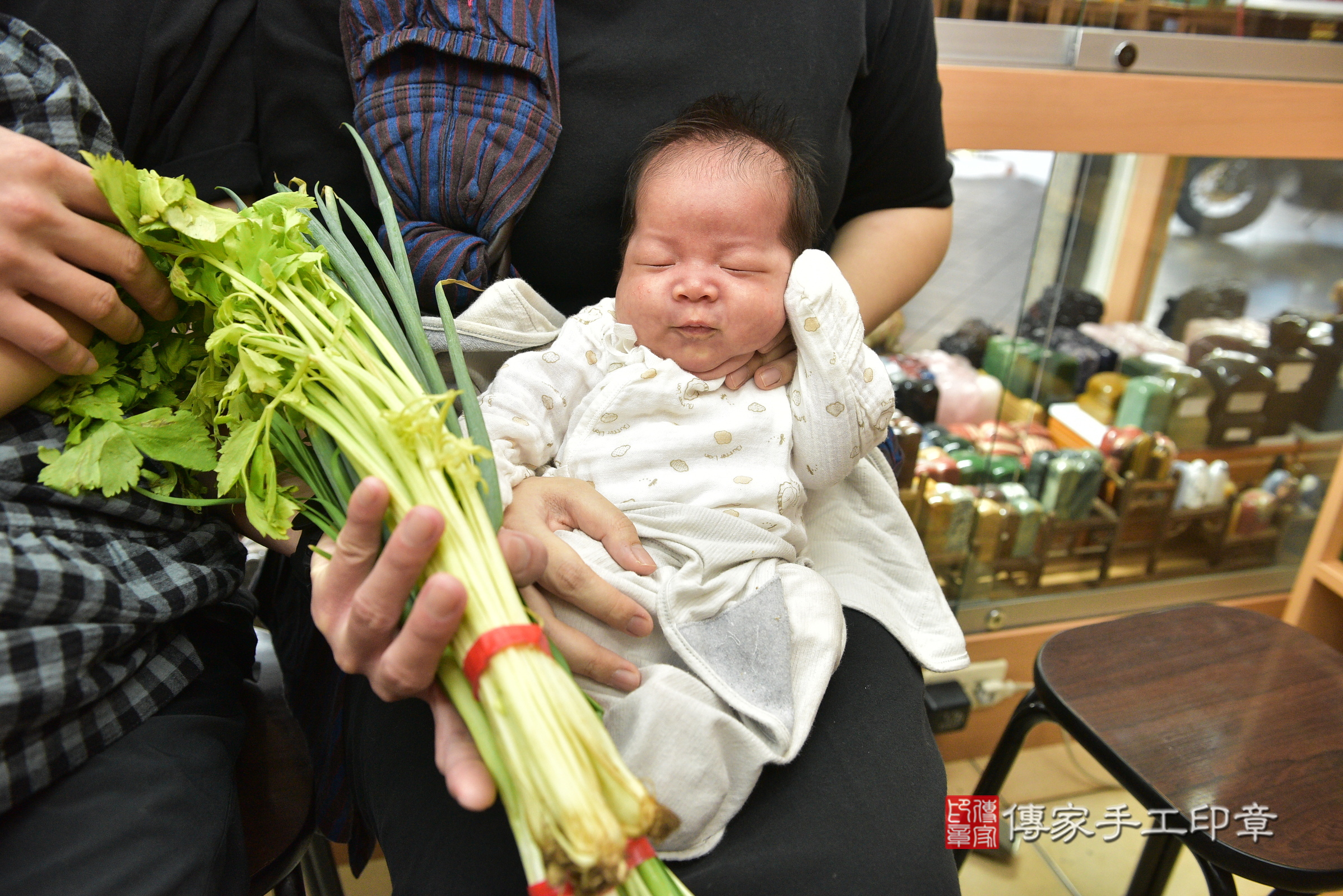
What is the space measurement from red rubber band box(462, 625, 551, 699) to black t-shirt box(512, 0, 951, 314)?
64cm

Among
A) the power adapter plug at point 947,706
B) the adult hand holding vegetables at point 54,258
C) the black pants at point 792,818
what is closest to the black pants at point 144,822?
the black pants at point 792,818

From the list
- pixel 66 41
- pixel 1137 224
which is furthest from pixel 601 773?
pixel 1137 224

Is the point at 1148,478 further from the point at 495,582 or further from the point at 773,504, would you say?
the point at 495,582

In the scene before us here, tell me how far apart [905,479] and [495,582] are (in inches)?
55.9

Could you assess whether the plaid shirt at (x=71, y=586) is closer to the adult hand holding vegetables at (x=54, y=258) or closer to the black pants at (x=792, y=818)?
the adult hand holding vegetables at (x=54, y=258)

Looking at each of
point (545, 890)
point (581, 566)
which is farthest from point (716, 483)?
point (545, 890)

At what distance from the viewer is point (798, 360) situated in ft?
3.41

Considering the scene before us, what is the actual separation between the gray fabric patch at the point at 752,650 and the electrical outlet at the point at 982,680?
1.26 meters

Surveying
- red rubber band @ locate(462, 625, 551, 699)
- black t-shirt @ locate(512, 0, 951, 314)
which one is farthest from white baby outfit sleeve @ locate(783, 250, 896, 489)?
red rubber band @ locate(462, 625, 551, 699)

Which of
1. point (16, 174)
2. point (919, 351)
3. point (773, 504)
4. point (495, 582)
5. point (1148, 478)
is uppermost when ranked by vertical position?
point (16, 174)

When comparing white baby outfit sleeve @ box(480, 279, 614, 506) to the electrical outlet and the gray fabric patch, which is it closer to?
the gray fabric patch

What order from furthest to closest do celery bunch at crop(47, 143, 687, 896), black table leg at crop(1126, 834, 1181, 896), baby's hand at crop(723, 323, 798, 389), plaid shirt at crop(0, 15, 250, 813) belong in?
black table leg at crop(1126, 834, 1181, 896), baby's hand at crop(723, 323, 798, 389), plaid shirt at crop(0, 15, 250, 813), celery bunch at crop(47, 143, 687, 896)

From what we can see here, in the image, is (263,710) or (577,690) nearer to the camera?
(577,690)

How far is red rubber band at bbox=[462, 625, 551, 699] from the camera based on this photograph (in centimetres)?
61
